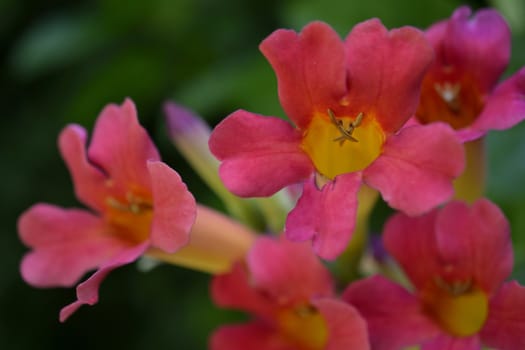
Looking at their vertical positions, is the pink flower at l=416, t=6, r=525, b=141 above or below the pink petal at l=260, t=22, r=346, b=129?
below

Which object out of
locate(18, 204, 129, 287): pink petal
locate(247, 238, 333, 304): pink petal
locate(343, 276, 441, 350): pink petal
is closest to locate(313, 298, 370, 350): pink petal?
locate(343, 276, 441, 350): pink petal

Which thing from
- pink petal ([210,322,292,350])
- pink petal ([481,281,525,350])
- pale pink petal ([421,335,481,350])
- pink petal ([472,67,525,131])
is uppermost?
pink petal ([472,67,525,131])

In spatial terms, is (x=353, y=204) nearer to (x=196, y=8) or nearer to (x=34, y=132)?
(x=196, y=8)

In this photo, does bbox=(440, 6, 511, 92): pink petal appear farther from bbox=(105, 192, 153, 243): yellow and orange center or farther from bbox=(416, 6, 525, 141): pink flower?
bbox=(105, 192, 153, 243): yellow and orange center

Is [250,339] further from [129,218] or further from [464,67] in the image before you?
[464,67]

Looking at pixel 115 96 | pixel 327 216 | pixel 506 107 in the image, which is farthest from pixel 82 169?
pixel 115 96

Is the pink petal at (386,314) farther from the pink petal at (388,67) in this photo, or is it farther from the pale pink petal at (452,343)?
the pink petal at (388,67)
